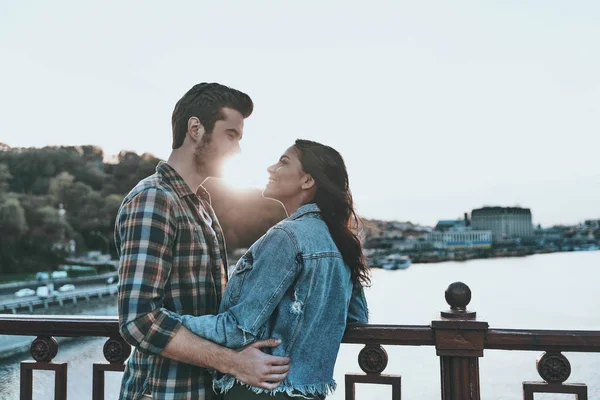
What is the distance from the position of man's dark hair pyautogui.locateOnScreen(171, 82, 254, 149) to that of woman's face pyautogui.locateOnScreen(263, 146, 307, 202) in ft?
0.78

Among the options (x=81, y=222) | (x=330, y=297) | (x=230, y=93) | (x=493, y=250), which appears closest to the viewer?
(x=330, y=297)

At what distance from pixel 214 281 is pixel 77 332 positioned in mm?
767

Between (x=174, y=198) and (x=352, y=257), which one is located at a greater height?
(x=174, y=198)

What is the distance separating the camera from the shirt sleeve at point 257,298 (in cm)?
153

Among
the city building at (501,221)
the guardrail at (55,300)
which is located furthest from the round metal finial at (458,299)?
the city building at (501,221)

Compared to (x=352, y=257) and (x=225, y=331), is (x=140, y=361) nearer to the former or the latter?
(x=225, y=331)

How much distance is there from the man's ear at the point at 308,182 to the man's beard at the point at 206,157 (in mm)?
298

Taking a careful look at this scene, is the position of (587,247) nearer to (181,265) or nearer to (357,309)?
(357,309)

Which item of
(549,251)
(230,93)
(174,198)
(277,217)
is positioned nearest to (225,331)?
(174,198)

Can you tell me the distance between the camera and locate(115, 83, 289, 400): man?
1.54 meters

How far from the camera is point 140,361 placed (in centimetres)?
170

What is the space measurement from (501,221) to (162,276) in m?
120

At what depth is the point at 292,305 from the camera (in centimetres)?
159

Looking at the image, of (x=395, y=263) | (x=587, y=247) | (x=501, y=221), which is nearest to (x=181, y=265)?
(x=395, y=263)
